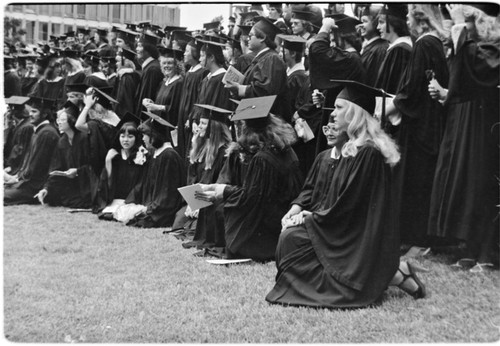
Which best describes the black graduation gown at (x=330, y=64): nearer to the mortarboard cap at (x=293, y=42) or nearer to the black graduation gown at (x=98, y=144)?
the mortarboard cap at (x=293, y=42)

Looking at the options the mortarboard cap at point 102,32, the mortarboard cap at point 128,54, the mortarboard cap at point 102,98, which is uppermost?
the mortarboard cap at point 102,32

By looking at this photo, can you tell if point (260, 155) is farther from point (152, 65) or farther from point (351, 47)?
point (152, 65)

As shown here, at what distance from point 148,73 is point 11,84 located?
371 centimetres

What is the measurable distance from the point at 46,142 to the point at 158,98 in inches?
81.0

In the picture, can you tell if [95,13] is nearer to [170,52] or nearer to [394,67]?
[170,52]

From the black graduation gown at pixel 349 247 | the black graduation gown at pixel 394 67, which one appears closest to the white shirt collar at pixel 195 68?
the black graduation gown at pixel 394 67

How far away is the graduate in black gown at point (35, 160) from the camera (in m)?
10.2

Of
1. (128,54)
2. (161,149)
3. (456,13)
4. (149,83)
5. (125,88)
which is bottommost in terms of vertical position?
(161,149)

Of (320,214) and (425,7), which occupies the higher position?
(425,7)

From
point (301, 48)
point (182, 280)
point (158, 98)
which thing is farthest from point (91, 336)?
point (158, 98)

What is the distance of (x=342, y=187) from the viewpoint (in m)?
5.25

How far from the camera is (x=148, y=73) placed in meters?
10.4

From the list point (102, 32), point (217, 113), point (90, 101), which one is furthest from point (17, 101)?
point (217, 113)

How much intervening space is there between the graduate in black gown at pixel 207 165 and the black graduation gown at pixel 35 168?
3044mm
